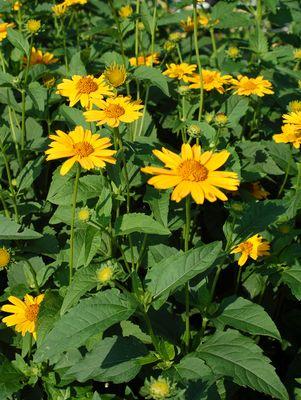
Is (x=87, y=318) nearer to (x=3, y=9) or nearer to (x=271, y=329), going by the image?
(x=271, y=329)

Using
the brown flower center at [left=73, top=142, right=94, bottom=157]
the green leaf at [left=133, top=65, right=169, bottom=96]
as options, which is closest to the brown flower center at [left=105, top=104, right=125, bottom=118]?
the brown flower center at [left=73, top=142, right=94, bottom=157]

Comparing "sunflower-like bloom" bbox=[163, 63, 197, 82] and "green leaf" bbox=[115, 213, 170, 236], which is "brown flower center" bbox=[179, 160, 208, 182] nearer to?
"green leaf" bbox=[115, 213, 170, 236]

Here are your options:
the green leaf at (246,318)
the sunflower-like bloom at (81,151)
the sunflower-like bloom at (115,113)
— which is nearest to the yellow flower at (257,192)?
the green leaf at (246,318)

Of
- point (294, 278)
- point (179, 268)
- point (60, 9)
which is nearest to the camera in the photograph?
point (179, 268)

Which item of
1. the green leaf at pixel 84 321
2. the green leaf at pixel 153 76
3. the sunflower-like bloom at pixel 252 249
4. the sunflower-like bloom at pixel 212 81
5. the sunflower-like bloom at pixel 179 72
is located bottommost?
the sunflower-like bloom at pixel 252 249

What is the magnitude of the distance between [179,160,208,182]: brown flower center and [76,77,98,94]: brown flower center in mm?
585

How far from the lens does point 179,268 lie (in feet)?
5.20

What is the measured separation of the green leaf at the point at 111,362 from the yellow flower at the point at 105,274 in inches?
9.8

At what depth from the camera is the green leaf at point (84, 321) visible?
4.53ft

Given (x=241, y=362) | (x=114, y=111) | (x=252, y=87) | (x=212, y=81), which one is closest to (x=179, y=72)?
(x=212, y=81)

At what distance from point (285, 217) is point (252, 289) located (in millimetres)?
381

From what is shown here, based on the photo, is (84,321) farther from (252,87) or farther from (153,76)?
(252,87)

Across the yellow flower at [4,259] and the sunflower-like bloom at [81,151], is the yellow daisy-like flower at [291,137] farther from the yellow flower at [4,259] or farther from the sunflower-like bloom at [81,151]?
the yellow flower at [4,259]

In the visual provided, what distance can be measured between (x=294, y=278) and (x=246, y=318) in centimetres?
30
